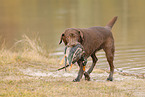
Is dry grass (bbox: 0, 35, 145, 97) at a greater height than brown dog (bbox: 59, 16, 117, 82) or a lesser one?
lesser

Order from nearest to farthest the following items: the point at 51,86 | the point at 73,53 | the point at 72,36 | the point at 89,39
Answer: the point at 51,86 < the point at 73,53 < the point at 72,36 < the point at 89,39

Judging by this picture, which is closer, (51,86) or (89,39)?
(51,86)

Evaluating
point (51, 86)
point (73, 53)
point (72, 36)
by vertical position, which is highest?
point (72, 36)

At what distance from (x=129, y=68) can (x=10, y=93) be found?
18.9ft

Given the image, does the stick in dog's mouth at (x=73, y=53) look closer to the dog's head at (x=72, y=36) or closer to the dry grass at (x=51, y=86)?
the dog's head at (x=72, y=36)

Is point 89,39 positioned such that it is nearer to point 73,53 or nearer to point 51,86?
point 73,53

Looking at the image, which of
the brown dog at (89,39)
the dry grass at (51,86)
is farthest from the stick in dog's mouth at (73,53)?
the dry grass at (51,86)

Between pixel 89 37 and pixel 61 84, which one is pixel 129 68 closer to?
pixel 89 37

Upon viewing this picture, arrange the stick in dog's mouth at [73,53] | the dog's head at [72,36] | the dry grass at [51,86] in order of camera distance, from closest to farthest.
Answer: the dry grass at [51,86]
the stick in dog's mouth at [73,53]
the dog's head at [72,36]

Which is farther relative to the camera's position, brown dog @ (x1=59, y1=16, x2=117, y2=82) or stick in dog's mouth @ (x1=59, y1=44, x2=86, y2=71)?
brown dog @ (x1=59, y1=16, x2=117, y2=82)

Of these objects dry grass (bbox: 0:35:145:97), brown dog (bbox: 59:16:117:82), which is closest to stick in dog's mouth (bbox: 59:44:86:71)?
brown dog (bbox: 59:16:117:82)

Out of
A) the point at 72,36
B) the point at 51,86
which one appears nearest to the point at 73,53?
the point at 72,36

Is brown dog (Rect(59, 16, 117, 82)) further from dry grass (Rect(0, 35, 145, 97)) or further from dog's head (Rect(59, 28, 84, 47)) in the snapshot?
dry grass (Rect(0, 35, 145, 97))

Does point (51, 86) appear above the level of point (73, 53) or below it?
below
